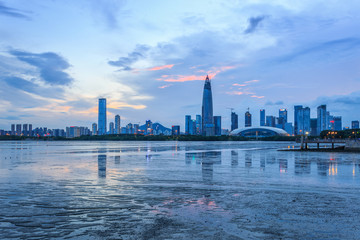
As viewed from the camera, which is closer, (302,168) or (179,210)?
(179,210)

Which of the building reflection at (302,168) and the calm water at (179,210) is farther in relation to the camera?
the building reflection at (302,168)

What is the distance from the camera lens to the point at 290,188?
2222cm

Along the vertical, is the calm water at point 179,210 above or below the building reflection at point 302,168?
above

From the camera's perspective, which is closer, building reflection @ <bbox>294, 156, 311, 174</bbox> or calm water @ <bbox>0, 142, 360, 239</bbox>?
calm water @ <bbox>0, 142, 360, 239</bbox>

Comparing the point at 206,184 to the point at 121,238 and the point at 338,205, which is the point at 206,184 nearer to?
the point at 338,205

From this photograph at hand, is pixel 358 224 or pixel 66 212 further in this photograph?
pixel 66 212

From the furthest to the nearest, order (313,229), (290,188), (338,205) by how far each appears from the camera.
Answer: (290,188), (338,205), (313,229)

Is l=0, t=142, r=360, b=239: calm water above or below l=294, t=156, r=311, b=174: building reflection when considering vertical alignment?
above

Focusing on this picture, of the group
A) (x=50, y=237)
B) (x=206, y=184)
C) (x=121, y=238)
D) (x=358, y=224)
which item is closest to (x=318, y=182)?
(x=206, y=184)

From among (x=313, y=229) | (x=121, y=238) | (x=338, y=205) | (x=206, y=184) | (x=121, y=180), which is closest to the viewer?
(x=121, y=238)

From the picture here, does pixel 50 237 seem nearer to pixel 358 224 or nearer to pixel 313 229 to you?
pixel 313 229

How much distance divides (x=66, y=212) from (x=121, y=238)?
4991mm

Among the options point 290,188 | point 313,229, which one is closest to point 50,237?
point 313,229

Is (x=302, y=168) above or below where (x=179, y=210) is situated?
below
